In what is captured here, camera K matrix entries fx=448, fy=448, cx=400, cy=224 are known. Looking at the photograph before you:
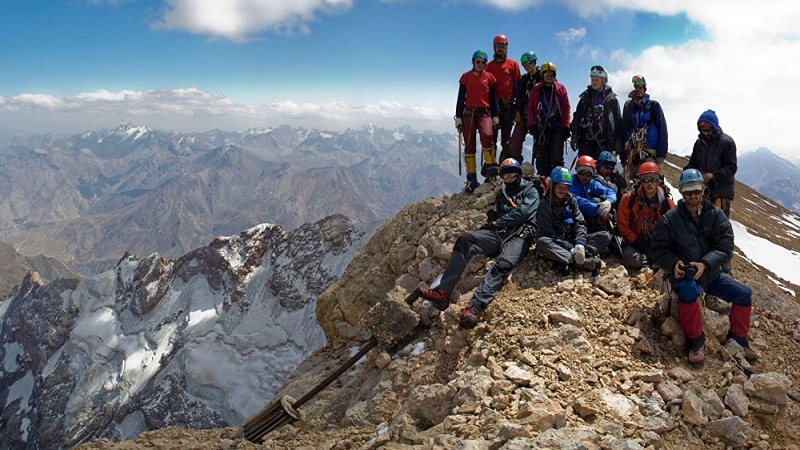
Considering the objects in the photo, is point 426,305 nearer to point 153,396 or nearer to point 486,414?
point 486,414

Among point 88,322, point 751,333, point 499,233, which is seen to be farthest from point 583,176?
point 88,322

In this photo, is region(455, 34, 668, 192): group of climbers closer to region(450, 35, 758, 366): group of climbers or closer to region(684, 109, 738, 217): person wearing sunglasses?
region(450, 35, 758, 366): group of climbers

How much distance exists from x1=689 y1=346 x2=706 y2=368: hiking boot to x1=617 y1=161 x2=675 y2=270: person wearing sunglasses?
2.63m

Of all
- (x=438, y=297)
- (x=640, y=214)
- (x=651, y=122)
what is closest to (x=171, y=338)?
(x=438, y=297)

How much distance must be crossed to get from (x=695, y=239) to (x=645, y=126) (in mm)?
6957

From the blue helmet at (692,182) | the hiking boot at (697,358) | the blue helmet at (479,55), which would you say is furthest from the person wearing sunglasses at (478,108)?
the hiking boot at (697,358)

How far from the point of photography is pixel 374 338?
11375 millimetres

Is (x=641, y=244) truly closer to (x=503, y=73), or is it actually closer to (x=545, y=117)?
(x=545, y=117)

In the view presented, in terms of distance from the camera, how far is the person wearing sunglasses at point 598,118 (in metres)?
13.8

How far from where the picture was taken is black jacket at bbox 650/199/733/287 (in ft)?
25.2

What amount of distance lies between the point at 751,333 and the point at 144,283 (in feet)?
428

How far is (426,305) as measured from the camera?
36.1 feet

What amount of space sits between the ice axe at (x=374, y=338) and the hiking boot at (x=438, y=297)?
1.22ft

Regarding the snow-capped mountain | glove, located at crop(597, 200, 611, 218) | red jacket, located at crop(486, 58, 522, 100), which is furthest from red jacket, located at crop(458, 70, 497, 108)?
the snow-capped mountain
